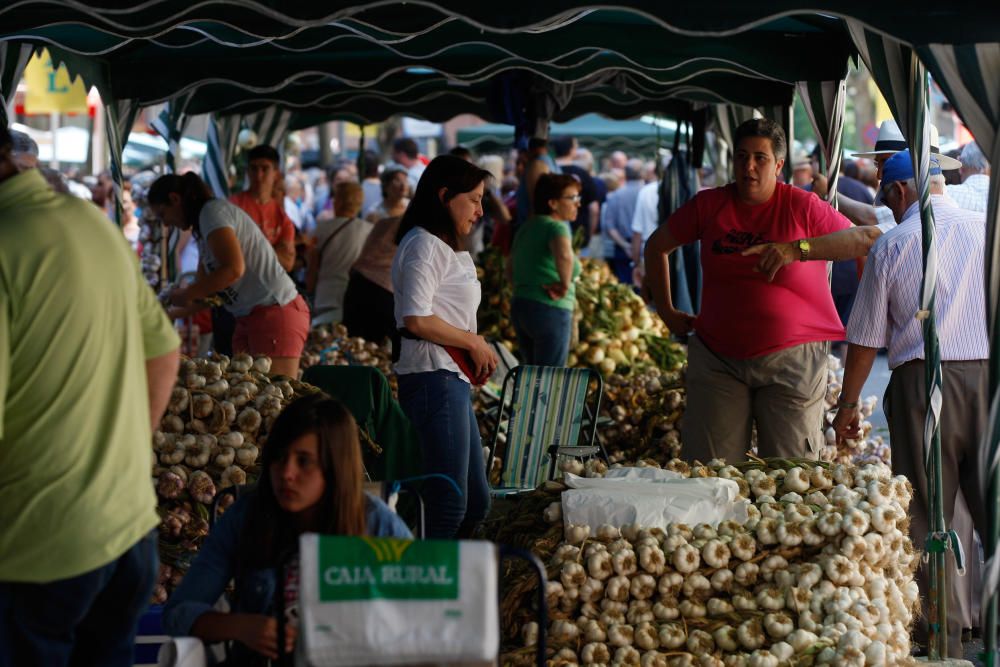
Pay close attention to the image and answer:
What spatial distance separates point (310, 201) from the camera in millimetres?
21047

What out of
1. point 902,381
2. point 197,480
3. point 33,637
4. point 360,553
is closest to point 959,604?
point 902,381

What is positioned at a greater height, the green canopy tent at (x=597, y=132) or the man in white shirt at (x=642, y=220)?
the green canopy tent at (x=597, y=132)

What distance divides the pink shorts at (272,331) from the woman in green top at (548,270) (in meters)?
2.15

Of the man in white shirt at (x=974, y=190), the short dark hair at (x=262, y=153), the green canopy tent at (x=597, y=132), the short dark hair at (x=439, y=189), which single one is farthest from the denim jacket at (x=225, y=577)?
the green canopy tent at (x=597, y=132)

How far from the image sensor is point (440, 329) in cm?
479

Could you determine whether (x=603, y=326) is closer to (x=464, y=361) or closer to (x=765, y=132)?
(x=765, y=132)

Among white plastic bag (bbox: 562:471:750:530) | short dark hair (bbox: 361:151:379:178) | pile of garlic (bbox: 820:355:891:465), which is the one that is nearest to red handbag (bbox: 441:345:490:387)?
white plastic bag (bbox: 562:471:750:530)

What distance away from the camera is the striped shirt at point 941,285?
5219 mm

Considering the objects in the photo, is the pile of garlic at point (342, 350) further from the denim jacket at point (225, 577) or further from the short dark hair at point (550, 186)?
the denim jacket at point (225, 577)

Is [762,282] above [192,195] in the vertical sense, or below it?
below

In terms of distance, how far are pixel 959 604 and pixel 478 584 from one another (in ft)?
10.4

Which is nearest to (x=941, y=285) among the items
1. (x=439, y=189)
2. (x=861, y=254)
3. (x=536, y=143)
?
(x=861, y=254)

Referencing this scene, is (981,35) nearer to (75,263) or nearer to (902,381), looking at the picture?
(902,381)

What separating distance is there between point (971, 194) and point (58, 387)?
19.0 ft
